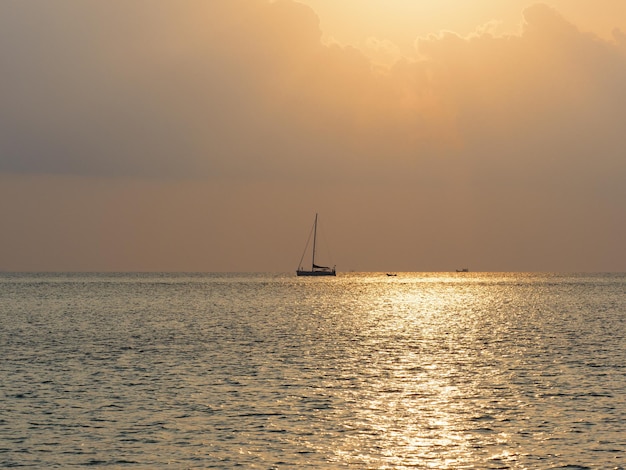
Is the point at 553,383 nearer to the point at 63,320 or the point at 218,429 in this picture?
the point at 218,429

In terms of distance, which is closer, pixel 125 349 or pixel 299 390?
pixel 299 390

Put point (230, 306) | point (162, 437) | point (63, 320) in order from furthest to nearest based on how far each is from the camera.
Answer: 1. point (230, 306)
2. point (63, 320)
3. point (162, 437)

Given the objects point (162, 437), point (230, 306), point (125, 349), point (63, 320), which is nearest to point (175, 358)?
point (125, 349)

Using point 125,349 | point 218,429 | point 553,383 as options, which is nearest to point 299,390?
point 218,429

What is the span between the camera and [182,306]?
527 feet

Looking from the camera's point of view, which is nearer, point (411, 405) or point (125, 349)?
point (411, 405)

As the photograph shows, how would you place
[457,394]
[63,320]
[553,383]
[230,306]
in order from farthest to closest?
[230,306], [63,320], [553,383], [457,394]

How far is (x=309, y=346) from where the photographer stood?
3108 inches

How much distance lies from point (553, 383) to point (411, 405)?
12613mm

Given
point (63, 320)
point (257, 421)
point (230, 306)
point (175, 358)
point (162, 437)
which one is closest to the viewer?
point (162, 437)

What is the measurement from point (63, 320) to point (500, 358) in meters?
69.1

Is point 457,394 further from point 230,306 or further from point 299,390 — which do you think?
point 230,306

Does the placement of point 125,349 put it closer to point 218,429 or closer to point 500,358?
point 500,358

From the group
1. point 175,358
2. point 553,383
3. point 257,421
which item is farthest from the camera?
point 175,358
